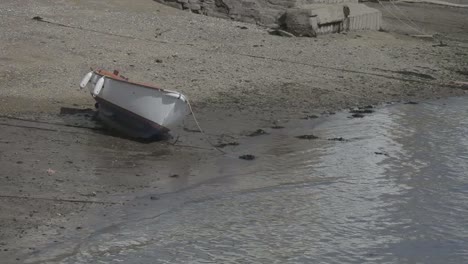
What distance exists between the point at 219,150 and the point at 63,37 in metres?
4.91

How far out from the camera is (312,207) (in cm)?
959

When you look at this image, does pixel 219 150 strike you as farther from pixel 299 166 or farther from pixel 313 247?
pixel 313 247

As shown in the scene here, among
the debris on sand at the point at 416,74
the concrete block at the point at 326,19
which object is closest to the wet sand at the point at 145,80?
the debris on sand at the point at 416,74

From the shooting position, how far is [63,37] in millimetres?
15039

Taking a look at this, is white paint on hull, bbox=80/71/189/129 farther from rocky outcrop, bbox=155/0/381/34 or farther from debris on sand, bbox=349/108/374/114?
rocky outcrop, bbox=155/0/381/34

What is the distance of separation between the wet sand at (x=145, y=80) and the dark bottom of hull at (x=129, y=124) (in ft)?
0.43

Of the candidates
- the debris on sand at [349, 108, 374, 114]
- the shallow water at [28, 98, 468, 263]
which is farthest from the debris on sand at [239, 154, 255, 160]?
the debris on sand at [349, 108, 374, 114]

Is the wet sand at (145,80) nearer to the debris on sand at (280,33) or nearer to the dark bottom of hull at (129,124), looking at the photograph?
the dark bottom of hull at (129,124)

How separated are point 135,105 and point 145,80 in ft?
8.51

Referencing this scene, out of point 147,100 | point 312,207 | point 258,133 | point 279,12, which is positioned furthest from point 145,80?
point 279,12

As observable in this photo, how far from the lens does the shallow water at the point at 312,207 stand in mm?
8211

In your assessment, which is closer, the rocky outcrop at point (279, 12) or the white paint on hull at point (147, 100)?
the white paint on hull at point (147, 100)

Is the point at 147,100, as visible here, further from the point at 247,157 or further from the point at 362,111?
the point at 362,111

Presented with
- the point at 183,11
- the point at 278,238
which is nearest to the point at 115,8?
the point at 183,11
